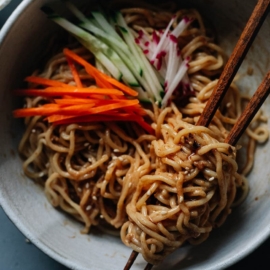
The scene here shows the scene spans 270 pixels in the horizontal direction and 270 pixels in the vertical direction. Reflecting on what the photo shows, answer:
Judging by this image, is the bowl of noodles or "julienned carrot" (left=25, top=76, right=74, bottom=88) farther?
"julienned carrot" (left=25, top=76, right=74, bottom=88)

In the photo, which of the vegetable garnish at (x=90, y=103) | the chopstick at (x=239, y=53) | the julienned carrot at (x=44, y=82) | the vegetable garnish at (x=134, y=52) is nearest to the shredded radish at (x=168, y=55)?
the vegetable garnish at (x=134, y=52)

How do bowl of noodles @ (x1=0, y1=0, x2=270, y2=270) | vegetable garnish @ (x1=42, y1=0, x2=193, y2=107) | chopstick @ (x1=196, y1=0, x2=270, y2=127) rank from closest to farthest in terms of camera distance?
chopstick @ (x1=196, y1=0, x2=270, y2=127)
bowl of noodles @ (x1=0, y1=0, x2=270, y2=270)
vegetable garnish @ (x1=42, y1=0, x2=193, y2=107)

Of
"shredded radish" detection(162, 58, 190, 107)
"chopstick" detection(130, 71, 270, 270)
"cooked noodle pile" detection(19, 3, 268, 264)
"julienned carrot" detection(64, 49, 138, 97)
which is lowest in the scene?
"cooked noodle pile" detection(19, 3, 268, 264)

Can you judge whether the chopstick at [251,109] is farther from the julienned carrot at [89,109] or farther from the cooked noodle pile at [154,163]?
the julienned carrot at [89,109]

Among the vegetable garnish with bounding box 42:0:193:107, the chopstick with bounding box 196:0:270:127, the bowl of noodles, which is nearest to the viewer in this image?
the chopstick with bounding box 196:0:270:127

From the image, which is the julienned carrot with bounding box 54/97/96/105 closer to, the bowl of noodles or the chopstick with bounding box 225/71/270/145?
the bowl of noodles

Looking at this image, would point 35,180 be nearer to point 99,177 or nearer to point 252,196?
point 99,177

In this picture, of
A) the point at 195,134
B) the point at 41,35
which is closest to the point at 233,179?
the point at 195,134

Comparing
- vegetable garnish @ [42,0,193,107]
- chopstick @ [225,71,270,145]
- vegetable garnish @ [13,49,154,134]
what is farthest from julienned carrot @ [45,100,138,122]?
chopstick @ [225,71,270,145]
